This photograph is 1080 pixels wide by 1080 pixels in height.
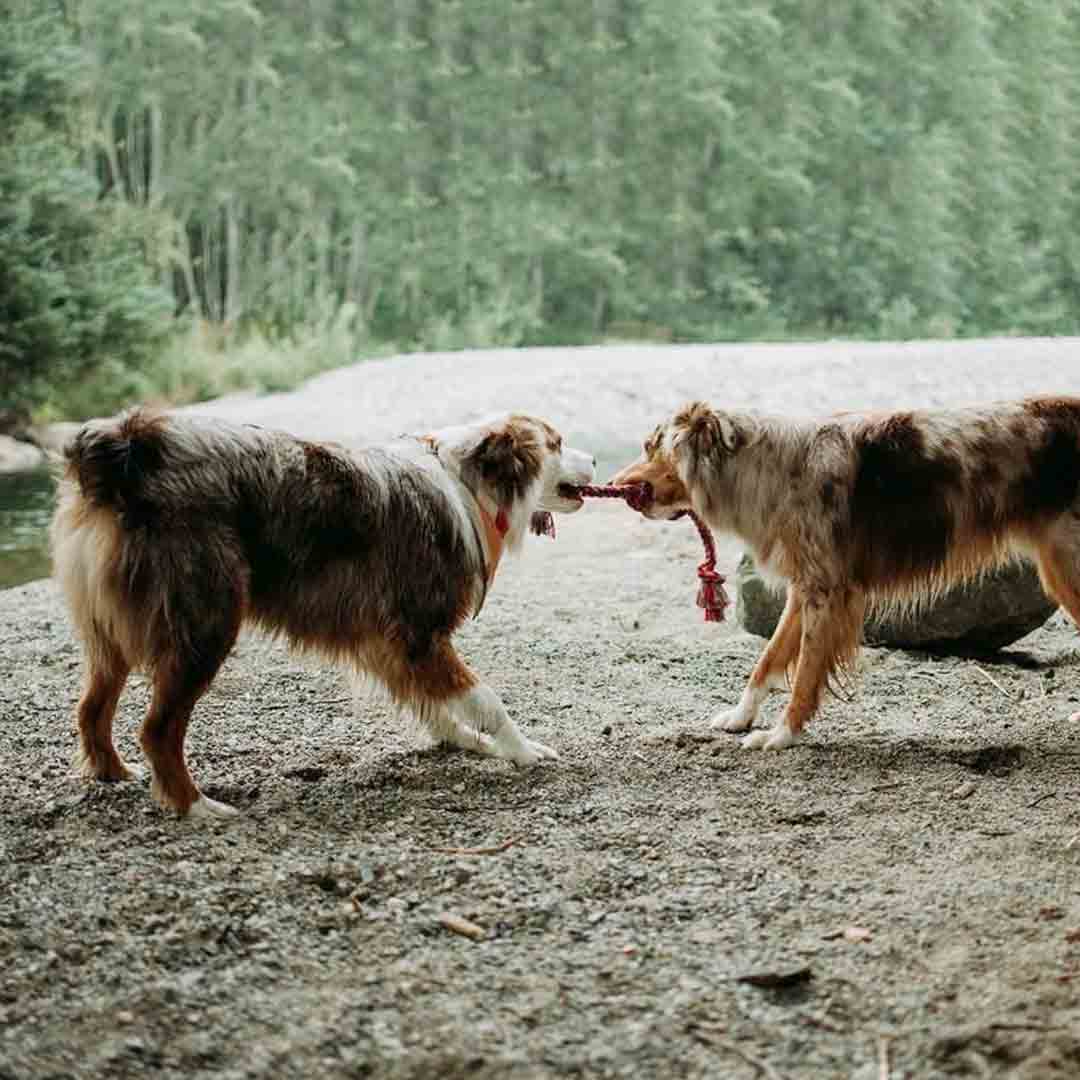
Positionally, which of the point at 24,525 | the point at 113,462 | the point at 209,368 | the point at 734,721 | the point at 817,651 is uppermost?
the point at 113,462

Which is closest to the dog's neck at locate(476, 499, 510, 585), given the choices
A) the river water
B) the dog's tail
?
the dog's tail

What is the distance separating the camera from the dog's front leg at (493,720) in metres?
3.42

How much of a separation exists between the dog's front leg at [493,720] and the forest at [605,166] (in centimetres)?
967

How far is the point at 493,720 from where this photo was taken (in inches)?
135

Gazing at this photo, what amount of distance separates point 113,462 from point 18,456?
719 centimetres

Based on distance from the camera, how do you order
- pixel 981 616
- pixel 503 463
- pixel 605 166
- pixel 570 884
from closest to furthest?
1. pixel 570 884
2. pixel 503 463
3. pixel 981 616
4. pixel 605 166

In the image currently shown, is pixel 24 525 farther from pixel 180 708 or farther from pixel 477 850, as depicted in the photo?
pixel 477 850

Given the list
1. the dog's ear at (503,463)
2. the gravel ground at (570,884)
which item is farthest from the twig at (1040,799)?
the dog's ear at (503,463)

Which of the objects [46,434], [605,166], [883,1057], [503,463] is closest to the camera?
[883,1057]

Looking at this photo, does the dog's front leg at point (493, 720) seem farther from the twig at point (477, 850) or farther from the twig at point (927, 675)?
the twig at point (927, 675)

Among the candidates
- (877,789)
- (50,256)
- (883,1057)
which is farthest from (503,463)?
(50,256)

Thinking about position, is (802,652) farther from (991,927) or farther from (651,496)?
(991,927)

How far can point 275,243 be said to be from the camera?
13406mm

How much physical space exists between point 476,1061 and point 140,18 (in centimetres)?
1248
